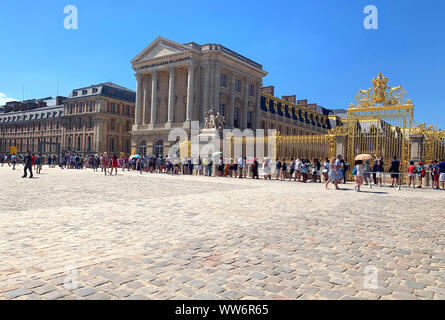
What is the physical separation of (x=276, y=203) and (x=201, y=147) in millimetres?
18520

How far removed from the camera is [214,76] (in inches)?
1626

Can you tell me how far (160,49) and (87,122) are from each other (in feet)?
70.1

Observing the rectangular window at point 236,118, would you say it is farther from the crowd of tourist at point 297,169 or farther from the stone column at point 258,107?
the crowd of tourist at point 297,169

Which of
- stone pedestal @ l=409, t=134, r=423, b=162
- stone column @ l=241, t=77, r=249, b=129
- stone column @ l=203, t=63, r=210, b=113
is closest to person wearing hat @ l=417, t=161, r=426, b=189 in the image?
stone pedestal @ l=409, t=134, r=423, b=162

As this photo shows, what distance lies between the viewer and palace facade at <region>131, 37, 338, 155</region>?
41250mm

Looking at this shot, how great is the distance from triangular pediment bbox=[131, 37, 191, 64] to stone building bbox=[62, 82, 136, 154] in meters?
12.6

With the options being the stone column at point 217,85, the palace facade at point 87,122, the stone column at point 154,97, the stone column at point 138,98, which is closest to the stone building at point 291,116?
the stone column at point 217,85

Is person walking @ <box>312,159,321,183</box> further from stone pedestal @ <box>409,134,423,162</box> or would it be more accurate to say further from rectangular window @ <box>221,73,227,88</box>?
rectangular window @ <box>221,73,227,88</box>

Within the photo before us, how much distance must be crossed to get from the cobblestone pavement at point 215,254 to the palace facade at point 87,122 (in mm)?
49501

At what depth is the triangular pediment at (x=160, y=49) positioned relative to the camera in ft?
139

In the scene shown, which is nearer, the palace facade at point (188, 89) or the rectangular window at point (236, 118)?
the palace facade at point (188, 89)

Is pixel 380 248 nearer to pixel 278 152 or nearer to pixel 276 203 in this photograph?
pixel 276 203

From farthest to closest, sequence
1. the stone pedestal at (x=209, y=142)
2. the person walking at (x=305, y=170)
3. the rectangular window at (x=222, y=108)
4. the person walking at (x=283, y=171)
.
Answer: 1. the rectangular window at (x=222, y=108)
2. the stone pedestal at (x=209, y=142)
3. the person walking at (x=283, y=171)
4. the person walking at (x=305, y=170)
